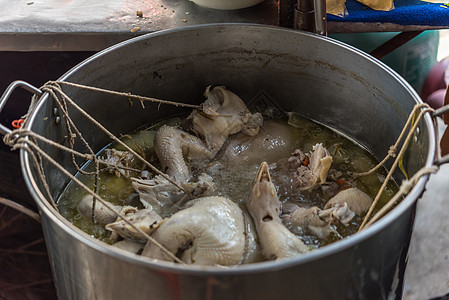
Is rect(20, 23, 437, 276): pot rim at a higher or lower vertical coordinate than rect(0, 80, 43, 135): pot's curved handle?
lower

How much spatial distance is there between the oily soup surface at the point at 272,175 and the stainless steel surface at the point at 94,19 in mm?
454

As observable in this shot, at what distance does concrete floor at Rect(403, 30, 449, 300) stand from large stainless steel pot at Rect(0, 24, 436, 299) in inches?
33.1

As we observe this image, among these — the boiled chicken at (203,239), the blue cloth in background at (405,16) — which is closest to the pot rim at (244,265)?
the boiled chicken at (203,239)

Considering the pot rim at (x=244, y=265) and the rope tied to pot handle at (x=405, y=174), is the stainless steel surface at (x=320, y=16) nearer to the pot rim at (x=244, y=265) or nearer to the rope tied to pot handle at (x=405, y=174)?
the rope tied to pot handle at (x=405, y=174)

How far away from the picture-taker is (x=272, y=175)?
1.73 m

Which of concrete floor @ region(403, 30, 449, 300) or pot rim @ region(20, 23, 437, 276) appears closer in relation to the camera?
pot rim @ region(20, 23, 437, 276)

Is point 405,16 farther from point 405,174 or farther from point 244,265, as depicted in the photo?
point 244,265

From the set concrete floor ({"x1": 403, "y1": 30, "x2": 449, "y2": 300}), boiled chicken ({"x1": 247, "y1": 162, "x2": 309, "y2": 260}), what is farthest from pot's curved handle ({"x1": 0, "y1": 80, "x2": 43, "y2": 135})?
concrete floor ({"x1": 403, "y1": 30, "x2": 449, "y2": 300})

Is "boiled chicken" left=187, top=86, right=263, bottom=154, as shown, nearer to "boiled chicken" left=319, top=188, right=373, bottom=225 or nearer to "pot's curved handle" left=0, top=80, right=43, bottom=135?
"boiled chicken" left=319, top=188, right=373, bottom=225

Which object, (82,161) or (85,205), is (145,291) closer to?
(85,205)

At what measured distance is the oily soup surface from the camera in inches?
62.8

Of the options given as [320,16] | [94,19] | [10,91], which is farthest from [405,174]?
[94,19]

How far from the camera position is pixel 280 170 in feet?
5.72

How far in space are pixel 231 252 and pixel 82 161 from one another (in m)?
0.82
